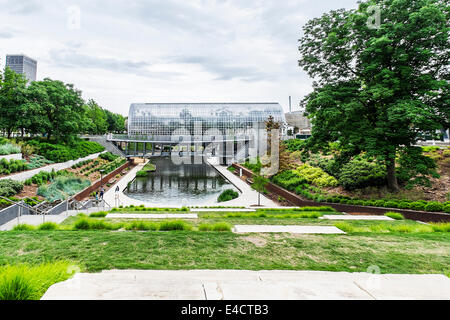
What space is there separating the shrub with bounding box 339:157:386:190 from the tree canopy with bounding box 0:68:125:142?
30.9 metres

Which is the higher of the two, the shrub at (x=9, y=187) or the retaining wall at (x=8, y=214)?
the shrub at (x=9, y=187)

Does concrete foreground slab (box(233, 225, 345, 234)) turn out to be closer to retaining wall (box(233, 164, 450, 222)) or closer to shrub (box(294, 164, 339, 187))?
retaining wall (box(233, 164, 450, 222))

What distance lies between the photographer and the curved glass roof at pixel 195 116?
68312mm

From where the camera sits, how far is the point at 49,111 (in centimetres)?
3144

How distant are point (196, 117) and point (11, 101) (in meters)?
44.7

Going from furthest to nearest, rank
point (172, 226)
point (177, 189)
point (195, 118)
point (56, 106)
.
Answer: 1. point (195, 118)
2. point (56, 106)
3. point (177, 189)
4. point (172, 226)

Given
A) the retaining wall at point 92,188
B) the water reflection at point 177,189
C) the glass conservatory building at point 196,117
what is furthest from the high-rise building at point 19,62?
the water reflection at point 177,189

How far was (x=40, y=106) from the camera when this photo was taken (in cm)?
2900

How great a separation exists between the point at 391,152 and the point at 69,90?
127 ft

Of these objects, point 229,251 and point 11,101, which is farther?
point 11,101

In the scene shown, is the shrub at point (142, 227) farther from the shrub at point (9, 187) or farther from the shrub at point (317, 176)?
the shrub at point (317, 176)

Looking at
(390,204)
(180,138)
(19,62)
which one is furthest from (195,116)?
(19,62)

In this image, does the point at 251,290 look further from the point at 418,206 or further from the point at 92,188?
the point at 92,188

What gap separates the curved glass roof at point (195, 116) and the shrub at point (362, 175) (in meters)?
50.0
